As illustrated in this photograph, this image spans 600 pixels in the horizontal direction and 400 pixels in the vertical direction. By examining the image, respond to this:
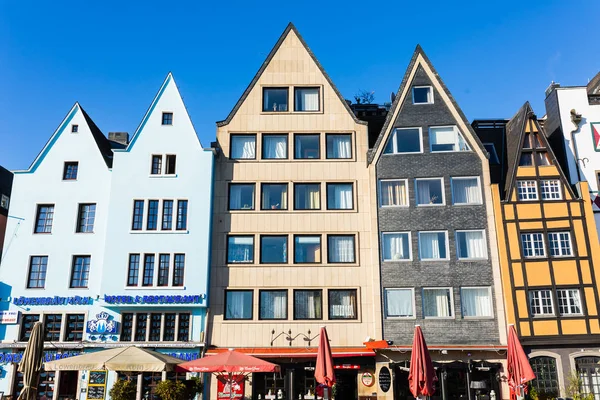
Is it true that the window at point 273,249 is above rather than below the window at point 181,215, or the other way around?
below

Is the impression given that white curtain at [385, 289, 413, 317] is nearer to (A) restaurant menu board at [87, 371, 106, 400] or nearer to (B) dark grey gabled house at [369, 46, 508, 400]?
(B) dark grey gabled house at [369, 46, 508, 400]

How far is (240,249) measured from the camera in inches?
1161

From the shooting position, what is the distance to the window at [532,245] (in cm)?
2786

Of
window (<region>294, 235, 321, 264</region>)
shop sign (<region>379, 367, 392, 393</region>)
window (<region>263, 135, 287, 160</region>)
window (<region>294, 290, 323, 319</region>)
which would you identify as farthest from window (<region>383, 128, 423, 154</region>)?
shop sign (<region>379, 367, 392, 393</region>)

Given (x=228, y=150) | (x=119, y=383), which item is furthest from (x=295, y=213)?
(x=119, y=383)

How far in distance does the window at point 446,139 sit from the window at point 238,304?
42.4 feet

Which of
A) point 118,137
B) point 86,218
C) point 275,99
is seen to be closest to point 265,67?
point 275,99

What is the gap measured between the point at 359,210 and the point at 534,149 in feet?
32.5

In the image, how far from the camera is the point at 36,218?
2992 centimetres

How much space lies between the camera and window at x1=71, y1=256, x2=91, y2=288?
2895cm

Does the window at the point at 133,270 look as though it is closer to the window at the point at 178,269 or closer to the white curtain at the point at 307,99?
the window at the point at 178,269

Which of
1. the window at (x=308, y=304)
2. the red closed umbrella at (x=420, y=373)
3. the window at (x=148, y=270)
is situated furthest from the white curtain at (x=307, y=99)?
the red closed umbrella at (x=420, y=373)

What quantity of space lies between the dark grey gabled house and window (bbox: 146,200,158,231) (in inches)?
474

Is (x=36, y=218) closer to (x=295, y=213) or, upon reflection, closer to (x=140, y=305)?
(x=140, y=305)
